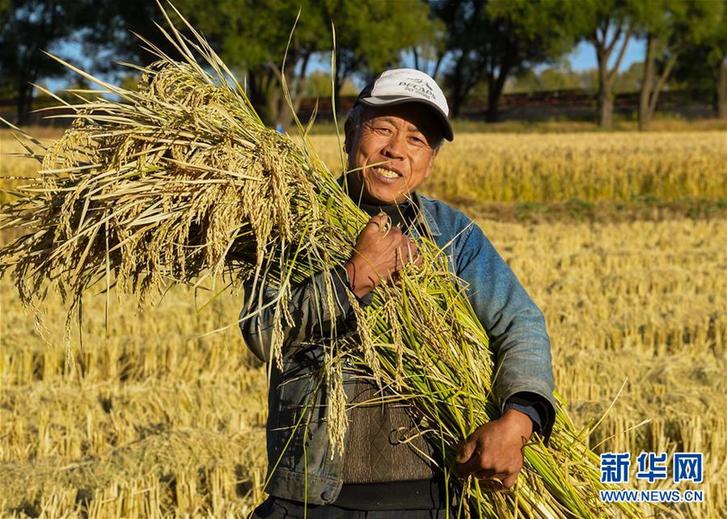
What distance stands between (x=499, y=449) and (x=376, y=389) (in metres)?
0.32

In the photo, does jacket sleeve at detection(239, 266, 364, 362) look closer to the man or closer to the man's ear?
the man

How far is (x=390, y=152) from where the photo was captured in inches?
97.0

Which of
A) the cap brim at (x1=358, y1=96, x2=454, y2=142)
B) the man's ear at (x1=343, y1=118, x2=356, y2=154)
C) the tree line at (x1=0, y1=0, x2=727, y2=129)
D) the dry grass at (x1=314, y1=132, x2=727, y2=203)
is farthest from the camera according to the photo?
the tree line at (x1=0, y1=0, x2=727, y2=129)

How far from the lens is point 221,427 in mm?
5363

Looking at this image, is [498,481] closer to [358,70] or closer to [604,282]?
[604,282]

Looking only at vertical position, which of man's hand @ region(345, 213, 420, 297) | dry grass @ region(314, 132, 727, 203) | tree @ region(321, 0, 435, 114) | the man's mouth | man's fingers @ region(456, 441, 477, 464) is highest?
tree @ region(321, 0, 435, 114)

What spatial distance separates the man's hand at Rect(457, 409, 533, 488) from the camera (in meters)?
2.19

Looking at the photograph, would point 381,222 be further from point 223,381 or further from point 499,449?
point 223,381

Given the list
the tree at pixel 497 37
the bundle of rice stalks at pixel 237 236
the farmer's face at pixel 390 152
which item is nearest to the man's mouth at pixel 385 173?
the farmer's face at pixel 390 152

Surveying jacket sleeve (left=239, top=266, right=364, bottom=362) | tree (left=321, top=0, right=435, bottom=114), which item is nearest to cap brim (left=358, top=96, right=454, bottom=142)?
jacket sleeve (left=239, top=266, right=364, bottom=362)

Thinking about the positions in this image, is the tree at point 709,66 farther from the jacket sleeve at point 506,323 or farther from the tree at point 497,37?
the jacket sleeve at point 506,323

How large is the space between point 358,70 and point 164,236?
174 feet

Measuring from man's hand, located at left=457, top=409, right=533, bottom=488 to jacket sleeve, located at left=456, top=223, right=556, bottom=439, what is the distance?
63mm

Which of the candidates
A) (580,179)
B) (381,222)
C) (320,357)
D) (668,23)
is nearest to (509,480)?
(320,357)
